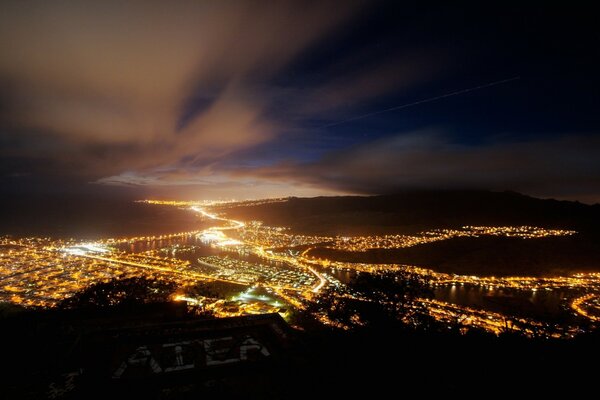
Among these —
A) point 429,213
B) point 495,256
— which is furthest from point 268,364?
point 429,213

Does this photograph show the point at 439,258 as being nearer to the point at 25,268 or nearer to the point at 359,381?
the point at 359,381

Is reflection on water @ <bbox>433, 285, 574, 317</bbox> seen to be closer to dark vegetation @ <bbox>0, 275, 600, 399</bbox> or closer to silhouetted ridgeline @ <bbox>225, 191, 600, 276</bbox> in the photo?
silhouetted ridgeline @ <bbox>225, 191, 600, 276</bbox>

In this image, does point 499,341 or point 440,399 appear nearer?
point 440,399

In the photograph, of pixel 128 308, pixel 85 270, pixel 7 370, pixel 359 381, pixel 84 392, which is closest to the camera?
pixel 84 392

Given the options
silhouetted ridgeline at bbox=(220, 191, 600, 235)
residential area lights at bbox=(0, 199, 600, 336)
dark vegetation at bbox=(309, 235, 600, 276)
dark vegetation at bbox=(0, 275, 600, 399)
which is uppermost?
silhouetted ridgeline at bbox=(220, 191, 600, 235)

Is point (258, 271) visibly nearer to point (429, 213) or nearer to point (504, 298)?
point (504, 298)

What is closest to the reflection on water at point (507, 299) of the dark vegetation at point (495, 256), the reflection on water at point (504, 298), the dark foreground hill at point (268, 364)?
the reflection on water at point (504, 298)

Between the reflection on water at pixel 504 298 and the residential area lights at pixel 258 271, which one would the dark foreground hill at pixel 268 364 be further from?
the reflection on water at pixel 504 298

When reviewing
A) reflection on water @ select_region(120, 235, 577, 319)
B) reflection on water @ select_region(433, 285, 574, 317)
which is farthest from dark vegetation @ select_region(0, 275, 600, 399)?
reflection on water @ select_region(433, 285, 574, 317)

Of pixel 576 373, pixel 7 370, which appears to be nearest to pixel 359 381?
pixel 576 373
